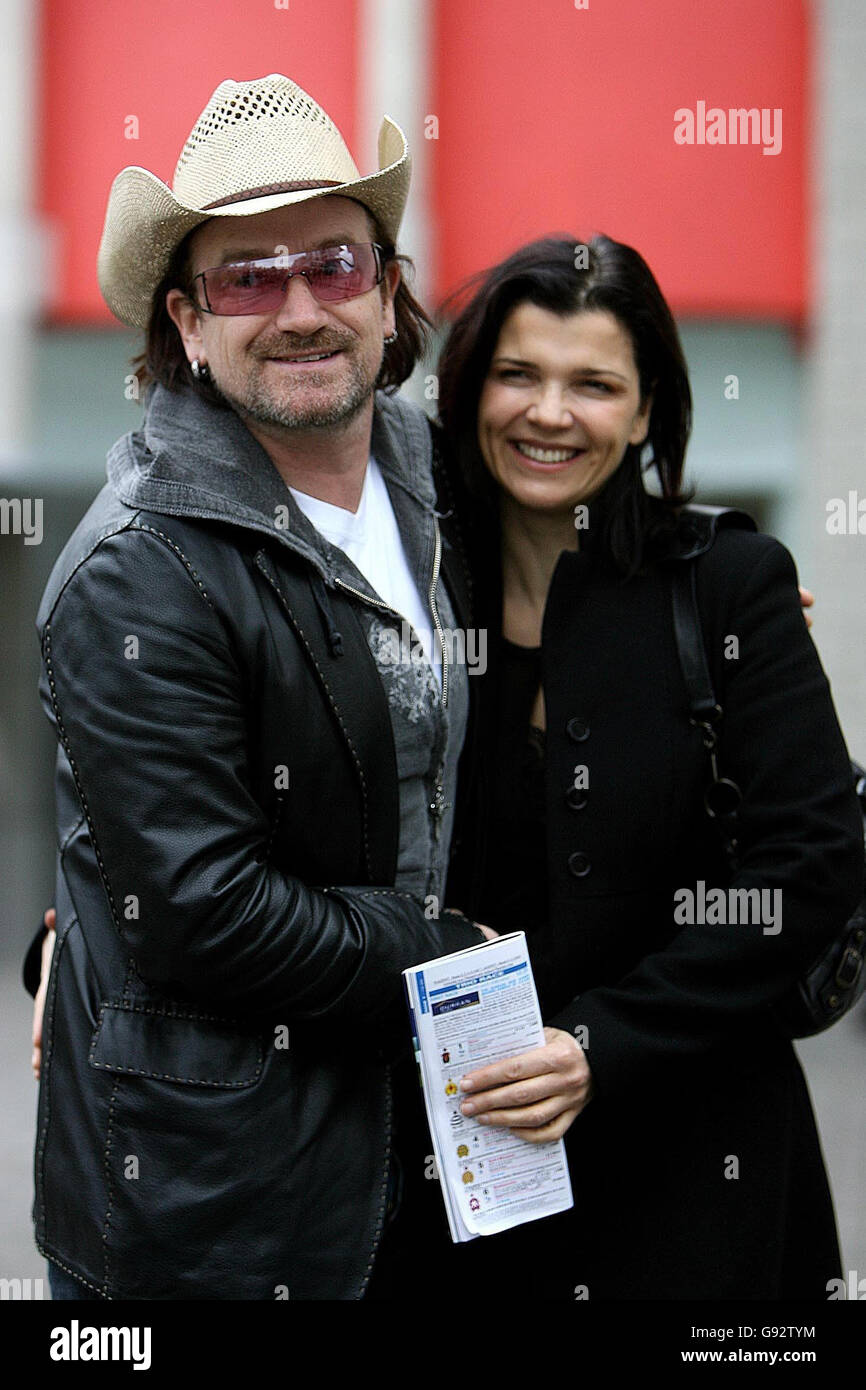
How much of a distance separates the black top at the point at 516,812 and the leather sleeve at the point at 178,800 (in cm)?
47

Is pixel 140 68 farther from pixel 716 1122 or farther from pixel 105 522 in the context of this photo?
pixel 716 1122

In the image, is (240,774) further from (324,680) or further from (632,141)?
(632,141)

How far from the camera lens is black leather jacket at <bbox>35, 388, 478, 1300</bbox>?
6.51 feet

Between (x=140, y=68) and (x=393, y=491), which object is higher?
(x=140, y=68)

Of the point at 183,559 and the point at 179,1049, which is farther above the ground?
the point at 183,559

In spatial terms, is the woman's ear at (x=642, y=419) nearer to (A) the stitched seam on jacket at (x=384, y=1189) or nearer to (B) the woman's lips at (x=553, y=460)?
(B) the woman's lips at (x=553, y=460)

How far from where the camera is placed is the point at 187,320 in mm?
2330

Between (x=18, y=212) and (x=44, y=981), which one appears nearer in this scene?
(x=44, y=981)

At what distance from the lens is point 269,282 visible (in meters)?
2.21

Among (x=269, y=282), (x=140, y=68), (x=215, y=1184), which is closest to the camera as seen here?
(x=215, y=1184)

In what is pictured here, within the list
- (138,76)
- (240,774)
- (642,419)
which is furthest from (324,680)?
(138,76)

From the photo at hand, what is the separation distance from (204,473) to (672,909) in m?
1.03
